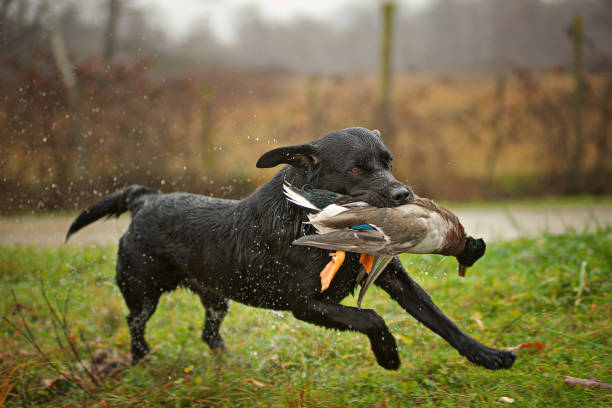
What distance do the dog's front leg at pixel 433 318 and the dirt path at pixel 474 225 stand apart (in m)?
2.61

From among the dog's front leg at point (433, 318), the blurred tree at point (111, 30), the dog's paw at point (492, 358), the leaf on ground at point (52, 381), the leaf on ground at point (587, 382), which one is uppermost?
the blurred tree at point (111, 30)

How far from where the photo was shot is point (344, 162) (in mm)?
2719

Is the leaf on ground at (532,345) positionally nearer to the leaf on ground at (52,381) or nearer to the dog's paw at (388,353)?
the dog's paw at (388,353)

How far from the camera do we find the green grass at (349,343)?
2.93 metres

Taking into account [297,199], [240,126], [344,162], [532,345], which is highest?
[344,162]

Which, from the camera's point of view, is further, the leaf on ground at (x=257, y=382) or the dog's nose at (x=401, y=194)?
the leaf on ground at (x=257, y=382)

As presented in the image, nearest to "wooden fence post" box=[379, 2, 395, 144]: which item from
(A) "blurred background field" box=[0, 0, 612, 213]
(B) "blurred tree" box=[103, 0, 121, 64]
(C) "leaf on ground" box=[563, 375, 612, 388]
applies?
(A) "blurred background field" box=[0, 0, 612, 213]

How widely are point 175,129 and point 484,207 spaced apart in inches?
265

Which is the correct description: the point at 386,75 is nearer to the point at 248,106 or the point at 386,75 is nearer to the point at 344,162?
the point at 248,106

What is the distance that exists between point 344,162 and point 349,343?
1.66 meters

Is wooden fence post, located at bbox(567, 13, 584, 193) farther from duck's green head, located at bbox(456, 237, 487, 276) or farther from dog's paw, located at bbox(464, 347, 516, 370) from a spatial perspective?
duck's green head, located at bbox(456, 237, 487, 276)

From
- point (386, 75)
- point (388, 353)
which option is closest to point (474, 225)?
point (386, 75)

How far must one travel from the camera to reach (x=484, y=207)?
10781mm

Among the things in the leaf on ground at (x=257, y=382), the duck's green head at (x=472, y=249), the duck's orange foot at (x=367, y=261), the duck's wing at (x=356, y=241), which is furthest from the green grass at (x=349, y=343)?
the duck's wing at (x=356, y=241)
